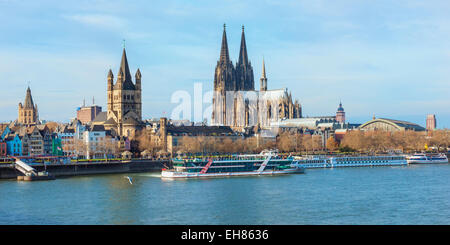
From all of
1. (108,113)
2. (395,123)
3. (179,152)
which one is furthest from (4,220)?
(395,123)

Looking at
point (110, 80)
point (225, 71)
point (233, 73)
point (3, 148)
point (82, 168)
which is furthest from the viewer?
point (233, 73)

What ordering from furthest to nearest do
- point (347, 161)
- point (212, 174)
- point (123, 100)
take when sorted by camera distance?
point (123, 100)
point (347, 161)
point (212, 174)

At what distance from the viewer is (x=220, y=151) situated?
8819 centimetres

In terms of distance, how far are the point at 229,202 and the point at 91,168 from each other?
31.7 m

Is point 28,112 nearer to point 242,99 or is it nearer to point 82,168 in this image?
point 242,99

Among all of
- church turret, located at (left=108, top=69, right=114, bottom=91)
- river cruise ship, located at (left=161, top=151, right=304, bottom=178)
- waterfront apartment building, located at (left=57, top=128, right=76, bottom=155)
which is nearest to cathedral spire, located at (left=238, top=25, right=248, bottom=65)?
church turret, located at (left=108, top=69, right=114, bottom=91)

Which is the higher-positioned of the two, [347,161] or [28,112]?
[28,112]

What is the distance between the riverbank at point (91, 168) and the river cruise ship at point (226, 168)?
22.6ft

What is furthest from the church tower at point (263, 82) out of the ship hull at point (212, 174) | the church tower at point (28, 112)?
the ship hull at point (212, 174)

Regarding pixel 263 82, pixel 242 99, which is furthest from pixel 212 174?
pixel 263 82

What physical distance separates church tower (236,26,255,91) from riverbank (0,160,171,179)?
56855mm

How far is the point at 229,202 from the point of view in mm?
33844

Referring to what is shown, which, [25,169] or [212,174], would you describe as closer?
[25,169]
